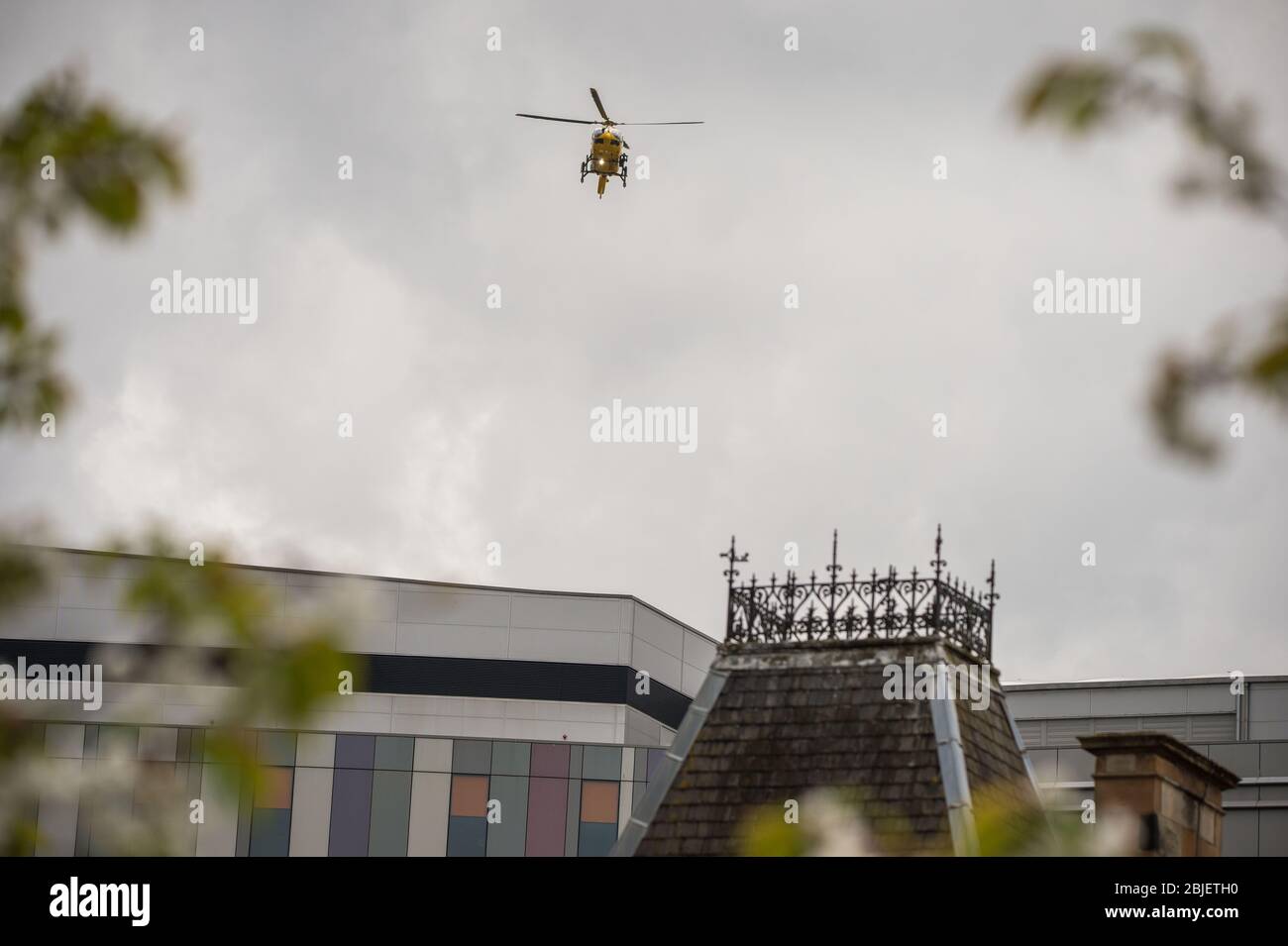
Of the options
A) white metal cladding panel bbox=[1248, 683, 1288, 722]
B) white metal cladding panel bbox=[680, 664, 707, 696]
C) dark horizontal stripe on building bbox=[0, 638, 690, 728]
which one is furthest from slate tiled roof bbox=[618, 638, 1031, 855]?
white metal cladding panel bbox=[680, 664, 707, 696]

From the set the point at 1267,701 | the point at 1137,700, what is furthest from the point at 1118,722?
the point at 1267,701

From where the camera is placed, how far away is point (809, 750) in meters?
17.8

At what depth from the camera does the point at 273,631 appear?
7.54ft

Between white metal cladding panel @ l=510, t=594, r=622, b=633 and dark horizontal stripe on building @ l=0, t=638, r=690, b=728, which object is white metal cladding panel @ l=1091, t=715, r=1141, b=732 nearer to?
dark horizontal stripe on building @ l=0, t=638, r=690, b=728

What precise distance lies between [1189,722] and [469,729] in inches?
964

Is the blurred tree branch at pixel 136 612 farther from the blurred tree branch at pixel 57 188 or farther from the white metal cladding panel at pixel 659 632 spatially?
the white metal cladding panel at pixel 659 632

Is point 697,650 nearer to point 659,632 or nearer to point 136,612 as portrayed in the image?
point 659,632

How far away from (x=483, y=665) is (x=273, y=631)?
5401 centimetres

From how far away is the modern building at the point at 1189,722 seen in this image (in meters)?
35.4

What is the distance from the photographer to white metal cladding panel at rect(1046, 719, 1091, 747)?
4069 cm

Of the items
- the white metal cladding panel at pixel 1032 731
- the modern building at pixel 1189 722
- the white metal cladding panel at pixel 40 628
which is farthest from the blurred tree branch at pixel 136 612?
the white metal cladding panel at pixel 40 628
